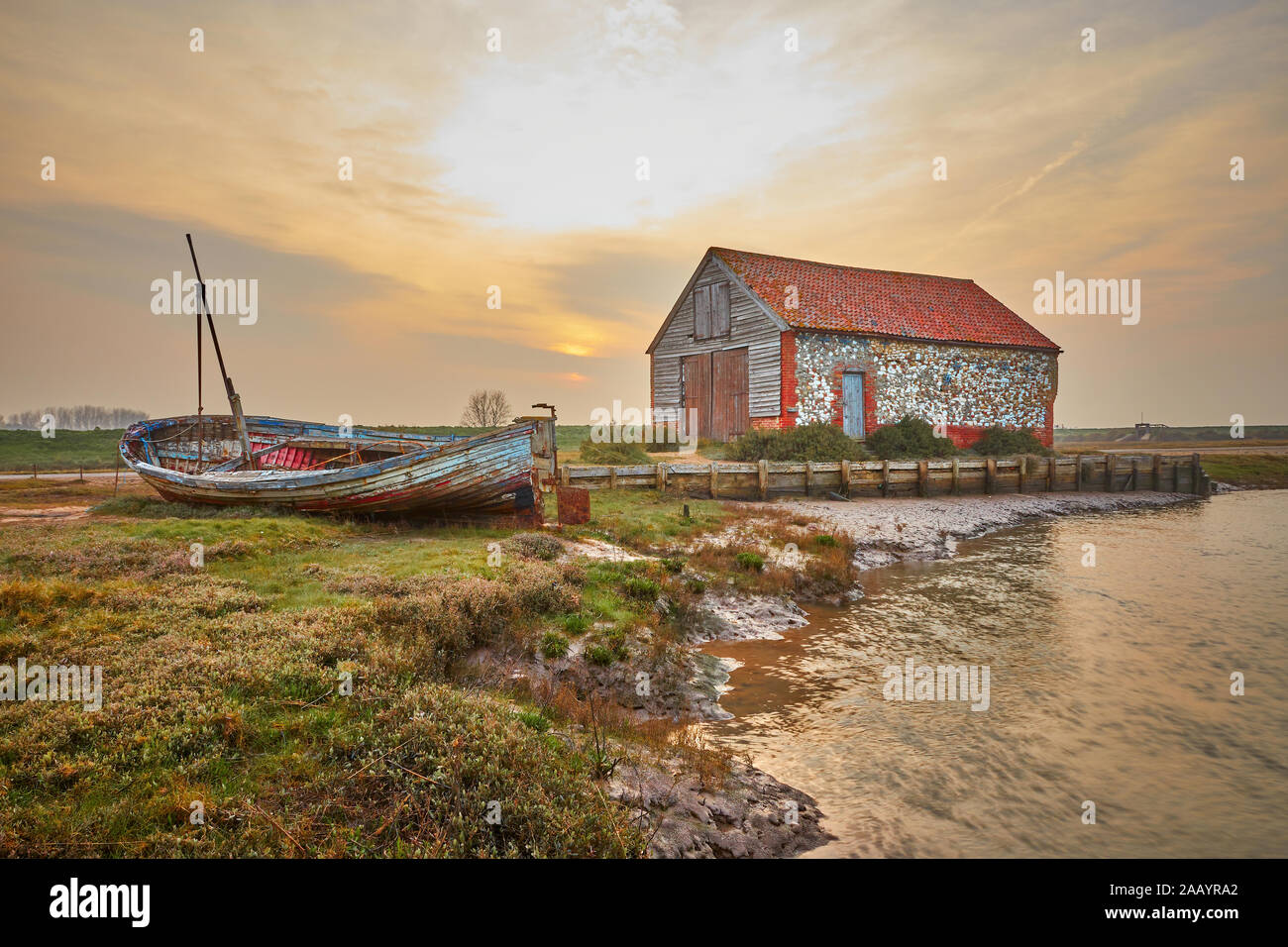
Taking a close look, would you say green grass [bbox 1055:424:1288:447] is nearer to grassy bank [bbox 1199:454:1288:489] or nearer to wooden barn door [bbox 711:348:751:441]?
grassy bank [bbox 1199:454:1288:489]

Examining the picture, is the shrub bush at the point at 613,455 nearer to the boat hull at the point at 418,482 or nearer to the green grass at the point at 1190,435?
the boat hull at the point at 418,482

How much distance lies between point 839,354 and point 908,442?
181 inches

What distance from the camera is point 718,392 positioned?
30.0m

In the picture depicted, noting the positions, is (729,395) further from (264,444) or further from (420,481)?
(420,481)

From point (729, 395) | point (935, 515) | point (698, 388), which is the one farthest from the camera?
point (698, 388)

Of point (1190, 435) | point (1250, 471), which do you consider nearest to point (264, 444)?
point (1250, 471)

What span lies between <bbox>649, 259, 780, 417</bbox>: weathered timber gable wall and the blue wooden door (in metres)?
3.48

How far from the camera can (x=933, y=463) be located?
81.1 feet

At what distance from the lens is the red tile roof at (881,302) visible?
28.3 metres
